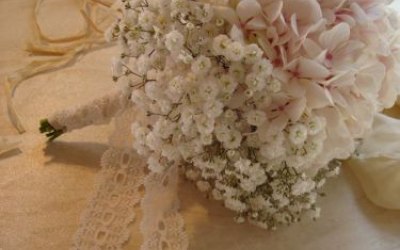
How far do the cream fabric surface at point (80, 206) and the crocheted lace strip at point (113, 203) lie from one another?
0.02 meters

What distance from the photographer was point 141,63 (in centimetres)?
68

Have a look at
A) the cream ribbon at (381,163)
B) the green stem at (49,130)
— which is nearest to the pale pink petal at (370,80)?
the cream ribbon at (381,163)

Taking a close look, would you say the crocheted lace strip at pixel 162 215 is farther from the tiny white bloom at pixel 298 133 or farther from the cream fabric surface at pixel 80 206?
the tiny white bloom at pixel 298 133

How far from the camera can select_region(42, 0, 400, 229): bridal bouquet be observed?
60 cm

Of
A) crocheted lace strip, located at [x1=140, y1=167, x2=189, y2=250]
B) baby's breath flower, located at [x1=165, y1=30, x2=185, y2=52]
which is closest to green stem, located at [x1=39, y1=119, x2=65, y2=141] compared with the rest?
crocheted lace strip, located at [x1=140, y1=167, x2=189, y2=250]

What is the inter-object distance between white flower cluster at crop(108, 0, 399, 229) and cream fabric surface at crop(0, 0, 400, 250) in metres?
0.15

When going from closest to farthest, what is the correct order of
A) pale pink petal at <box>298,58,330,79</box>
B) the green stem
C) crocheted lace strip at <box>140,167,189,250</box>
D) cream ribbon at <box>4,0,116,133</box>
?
1. pale pink petal at <box>298,58,330,79</box>
2. crocheted lace strip at <box>140,167,189,250</box>
3. the green stem
4. cream ribbon at <box>4,0,116,133</box>

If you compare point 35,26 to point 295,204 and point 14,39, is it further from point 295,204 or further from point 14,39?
point 295,204

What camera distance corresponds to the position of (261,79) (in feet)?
1.92

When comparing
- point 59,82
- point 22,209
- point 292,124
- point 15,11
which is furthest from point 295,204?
point 15,11

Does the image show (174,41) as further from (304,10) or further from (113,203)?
(113,203)

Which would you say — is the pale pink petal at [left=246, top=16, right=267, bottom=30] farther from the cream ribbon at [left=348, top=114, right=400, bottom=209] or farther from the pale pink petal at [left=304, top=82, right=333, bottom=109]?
the cream ribbon at [left=348, top=114, right=400, bottom=209]

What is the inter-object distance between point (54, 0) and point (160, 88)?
80cm

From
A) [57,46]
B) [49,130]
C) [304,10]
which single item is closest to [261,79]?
[304,10]
